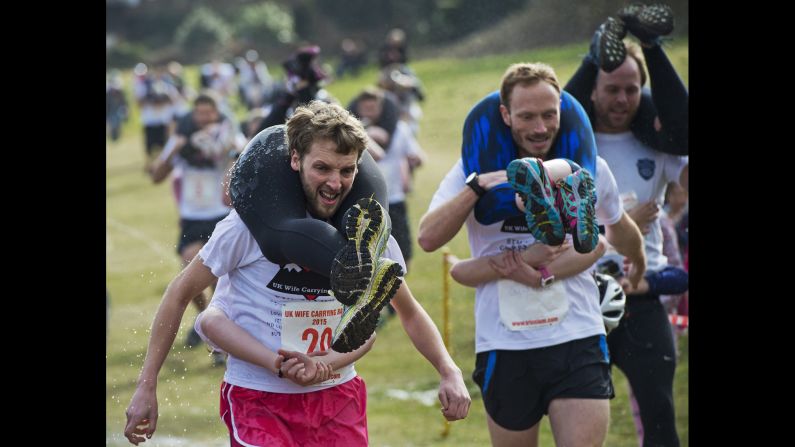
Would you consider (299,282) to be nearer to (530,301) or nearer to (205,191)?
(530,301)

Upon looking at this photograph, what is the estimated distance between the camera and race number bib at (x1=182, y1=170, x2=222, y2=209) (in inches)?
404

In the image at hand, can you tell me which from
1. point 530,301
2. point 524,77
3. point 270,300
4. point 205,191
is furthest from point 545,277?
point 205,191

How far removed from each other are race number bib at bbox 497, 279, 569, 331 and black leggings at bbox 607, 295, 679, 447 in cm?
92

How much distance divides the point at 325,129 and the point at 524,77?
1239mm

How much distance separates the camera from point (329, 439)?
4.44 metres

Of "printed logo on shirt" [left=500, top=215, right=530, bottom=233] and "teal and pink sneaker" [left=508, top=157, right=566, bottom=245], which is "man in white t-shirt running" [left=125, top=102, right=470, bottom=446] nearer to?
"teal and pink sneaker" [left=508, top=157, right=566, bottom=245]

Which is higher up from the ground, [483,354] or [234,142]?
[234,142]

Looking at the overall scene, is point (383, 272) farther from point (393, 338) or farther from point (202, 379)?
point (393, 338)

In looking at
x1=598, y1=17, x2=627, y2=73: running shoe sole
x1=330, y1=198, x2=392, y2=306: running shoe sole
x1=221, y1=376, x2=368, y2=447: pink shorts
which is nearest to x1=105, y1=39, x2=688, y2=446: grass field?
x1=598, y1=17, x2=627, y2=73: running shoe sole

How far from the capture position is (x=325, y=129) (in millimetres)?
4188

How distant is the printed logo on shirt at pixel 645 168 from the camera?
6191 mm

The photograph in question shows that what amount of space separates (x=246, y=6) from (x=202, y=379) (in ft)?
96.8

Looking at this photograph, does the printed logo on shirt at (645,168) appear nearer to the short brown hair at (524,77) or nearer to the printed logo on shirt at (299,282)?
the short brown hair at (524,77)

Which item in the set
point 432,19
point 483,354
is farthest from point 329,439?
point 432,19
